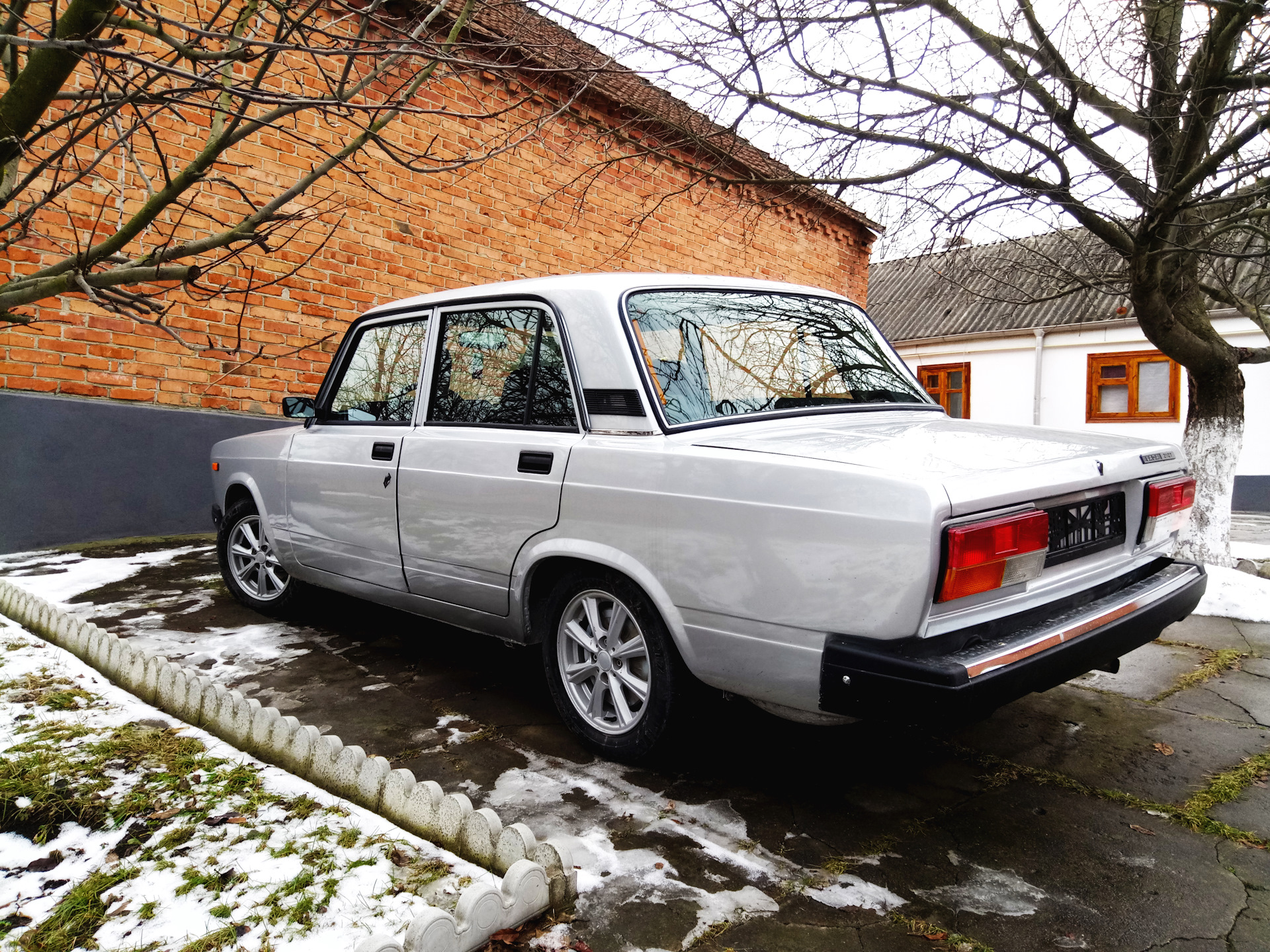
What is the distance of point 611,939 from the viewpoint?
6.53 ft

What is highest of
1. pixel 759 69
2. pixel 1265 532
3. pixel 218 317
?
pixel 759 69

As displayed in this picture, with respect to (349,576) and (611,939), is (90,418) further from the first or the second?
(611,939)

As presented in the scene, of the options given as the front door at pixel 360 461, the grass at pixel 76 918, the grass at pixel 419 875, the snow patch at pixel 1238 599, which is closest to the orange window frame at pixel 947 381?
the snow patch at pixel 1238 599

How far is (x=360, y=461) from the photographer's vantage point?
3.96 m

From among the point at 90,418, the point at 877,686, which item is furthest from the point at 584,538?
the point at 90,418

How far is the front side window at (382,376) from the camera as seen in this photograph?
3902 mm

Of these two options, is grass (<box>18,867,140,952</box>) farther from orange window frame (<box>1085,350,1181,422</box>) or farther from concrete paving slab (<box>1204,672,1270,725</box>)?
orange window frame (<box>1085,350,1181,422</box>)

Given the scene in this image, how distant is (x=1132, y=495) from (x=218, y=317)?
679 cm

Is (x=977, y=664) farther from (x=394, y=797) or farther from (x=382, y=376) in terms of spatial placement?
(x=382, y=376)

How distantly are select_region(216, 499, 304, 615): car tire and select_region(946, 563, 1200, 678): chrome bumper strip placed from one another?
381cm

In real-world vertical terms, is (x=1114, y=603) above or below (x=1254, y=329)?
below

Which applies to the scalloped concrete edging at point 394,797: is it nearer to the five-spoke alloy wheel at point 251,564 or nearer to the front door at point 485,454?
the front door at point 485,454

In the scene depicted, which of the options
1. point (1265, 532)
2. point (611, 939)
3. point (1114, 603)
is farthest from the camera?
point (1265, 532)

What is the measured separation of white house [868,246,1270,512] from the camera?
1622 cm
